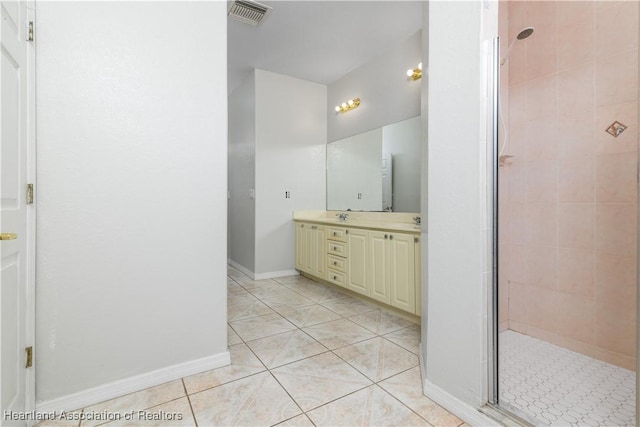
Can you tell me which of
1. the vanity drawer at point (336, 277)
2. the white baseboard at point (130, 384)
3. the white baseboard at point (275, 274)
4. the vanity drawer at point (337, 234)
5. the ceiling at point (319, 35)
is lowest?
the white baseboard at point (130, 384)

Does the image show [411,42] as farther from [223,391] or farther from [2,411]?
[2,411]

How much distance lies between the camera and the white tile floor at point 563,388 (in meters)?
1.40

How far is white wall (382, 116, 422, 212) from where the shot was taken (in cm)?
316

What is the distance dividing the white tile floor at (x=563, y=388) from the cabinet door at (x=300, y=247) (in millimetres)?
2514

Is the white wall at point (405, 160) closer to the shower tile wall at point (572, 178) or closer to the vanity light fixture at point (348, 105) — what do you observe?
the vanity light fixture at point (348, 105)

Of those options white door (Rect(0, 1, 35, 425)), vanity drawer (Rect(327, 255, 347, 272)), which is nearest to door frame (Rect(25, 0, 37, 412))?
white door (Rect(0, 1, 35, 425))

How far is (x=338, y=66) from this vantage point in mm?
3943

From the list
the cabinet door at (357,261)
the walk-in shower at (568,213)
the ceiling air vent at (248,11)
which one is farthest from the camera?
the cabinet door at (357,261)

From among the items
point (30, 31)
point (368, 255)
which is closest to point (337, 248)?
point (368, 255)

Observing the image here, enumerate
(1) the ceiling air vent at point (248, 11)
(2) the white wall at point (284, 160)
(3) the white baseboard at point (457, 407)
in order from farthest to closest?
(2) the white wall at point (284, 160)
(1) the ceiling air vent at point (248, 11)
(3) the white baseboard at point (457, 407)

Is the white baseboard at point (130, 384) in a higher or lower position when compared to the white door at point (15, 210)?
lower

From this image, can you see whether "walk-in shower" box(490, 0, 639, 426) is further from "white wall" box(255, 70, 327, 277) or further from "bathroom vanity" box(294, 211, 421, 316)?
"white wall" box(255, 70, 327, 277)

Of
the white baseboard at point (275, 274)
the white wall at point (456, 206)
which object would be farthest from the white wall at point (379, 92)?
the white baseboard at point (275, 274)

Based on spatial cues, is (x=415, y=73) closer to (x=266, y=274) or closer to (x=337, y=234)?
(x=337, y=234)
